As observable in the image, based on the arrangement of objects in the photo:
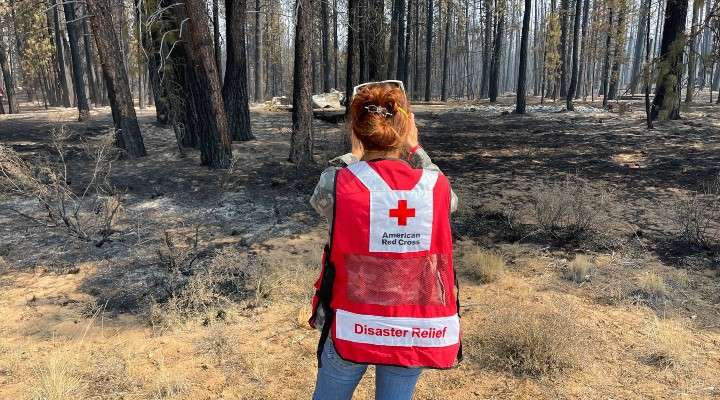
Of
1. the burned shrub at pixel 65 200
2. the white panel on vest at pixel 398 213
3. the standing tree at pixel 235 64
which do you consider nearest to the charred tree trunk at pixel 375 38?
the standing tree at pixel 235 64

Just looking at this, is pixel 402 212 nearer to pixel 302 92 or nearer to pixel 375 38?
pixel 302 92

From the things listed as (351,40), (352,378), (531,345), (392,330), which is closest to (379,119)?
(392,330)

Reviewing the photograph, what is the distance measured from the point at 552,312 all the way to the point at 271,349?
243cm

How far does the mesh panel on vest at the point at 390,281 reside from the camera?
1512mm

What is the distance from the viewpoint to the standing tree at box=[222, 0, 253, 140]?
36.2 feet

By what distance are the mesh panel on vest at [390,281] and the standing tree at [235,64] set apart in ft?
33.4

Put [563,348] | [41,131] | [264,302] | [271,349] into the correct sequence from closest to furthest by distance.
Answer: [563,348] < [271,349] < [264,302] < [41,131]

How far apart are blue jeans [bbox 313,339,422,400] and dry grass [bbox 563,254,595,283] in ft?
12.9

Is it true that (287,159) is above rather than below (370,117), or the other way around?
below

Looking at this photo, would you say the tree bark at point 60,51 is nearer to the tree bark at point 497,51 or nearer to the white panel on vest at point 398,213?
the white panel on vest at point 398,213

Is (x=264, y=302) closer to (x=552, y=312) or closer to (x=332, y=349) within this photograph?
(x=552, y=312)

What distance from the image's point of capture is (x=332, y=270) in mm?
1559

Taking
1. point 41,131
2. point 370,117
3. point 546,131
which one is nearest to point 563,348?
point 370,117

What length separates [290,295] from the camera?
4746mm
